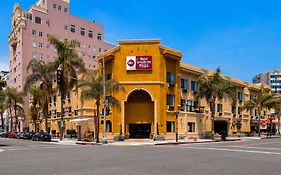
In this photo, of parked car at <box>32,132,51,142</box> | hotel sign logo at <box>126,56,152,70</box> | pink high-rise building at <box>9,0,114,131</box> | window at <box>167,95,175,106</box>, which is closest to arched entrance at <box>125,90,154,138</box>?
window at <box>167,95,175,106</box>

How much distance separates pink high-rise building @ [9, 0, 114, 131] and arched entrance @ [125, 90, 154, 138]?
45.1m

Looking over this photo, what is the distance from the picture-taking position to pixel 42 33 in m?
97.4

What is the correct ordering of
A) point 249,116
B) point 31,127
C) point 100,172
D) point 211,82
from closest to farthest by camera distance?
point 100,172 < point 211,82 < point 249,116 < point 31,127

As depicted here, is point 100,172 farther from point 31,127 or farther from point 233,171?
point 31,127

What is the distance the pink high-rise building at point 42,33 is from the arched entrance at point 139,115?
45.1 m

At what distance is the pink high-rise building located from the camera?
94094 millimetres

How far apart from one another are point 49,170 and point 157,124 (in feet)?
113

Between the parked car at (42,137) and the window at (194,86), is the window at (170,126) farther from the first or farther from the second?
the parked car at (42,137)

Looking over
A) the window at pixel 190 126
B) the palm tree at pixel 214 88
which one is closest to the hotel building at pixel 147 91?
the window at pixel 190 126

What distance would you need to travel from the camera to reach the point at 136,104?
49.7m

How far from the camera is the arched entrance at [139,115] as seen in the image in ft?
161

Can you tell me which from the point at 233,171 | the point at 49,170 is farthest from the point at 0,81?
the point at 233,171

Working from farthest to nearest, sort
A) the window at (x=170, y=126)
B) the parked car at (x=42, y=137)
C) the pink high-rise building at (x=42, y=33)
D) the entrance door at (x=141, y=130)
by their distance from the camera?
the pink high-rise building at (x=42, y=33)
the parked car at (x=42, y=137)
the window at (x=170, y=126)
the entrance door at (x=141, y=130)

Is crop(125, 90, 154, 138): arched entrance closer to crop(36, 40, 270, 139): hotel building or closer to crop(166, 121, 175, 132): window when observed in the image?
crop(36, 40, 270, 139): hotel building
